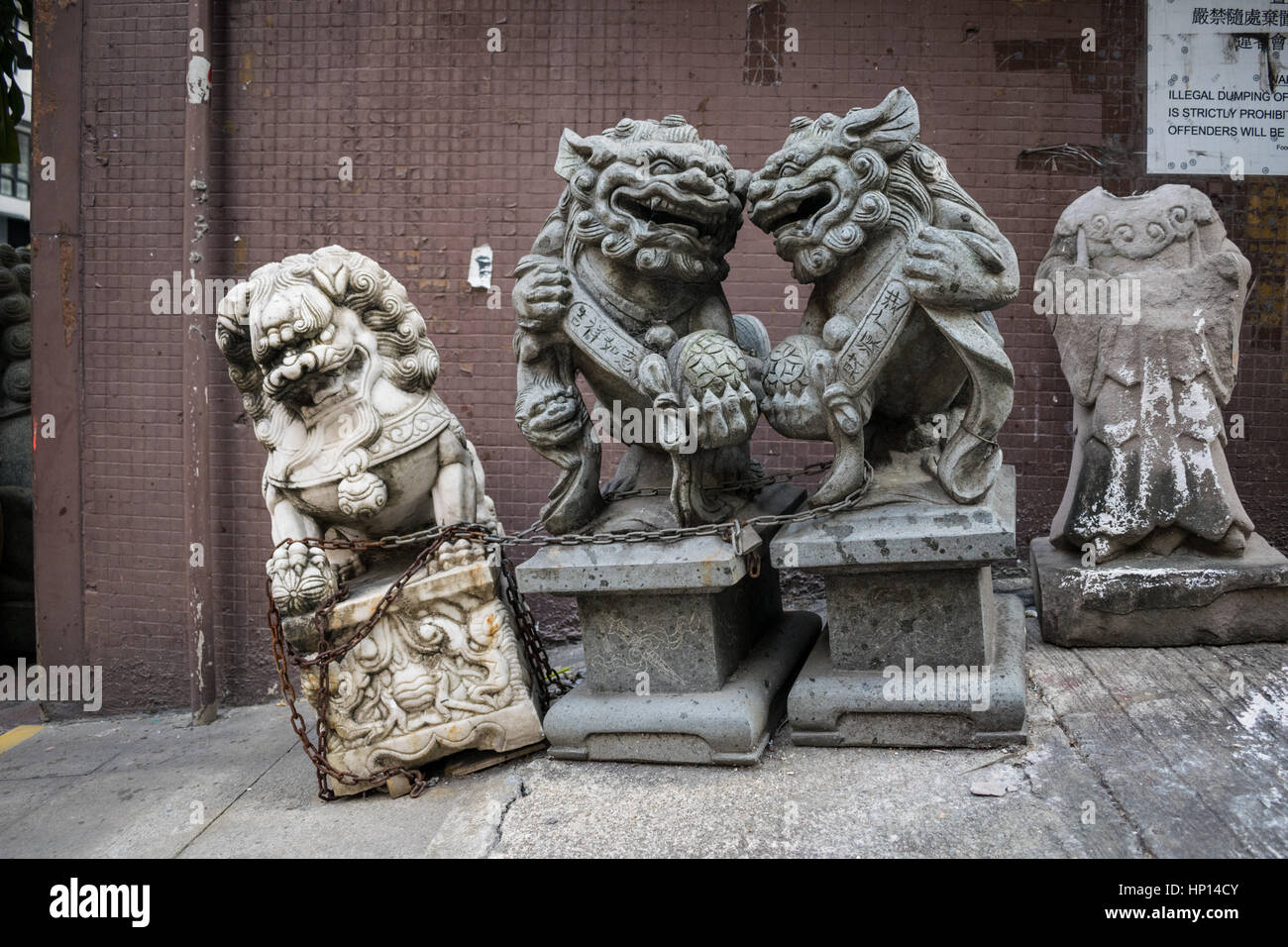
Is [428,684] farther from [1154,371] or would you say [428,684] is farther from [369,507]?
[1154,371]

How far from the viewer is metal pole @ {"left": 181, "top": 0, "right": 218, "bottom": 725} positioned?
16.6 feet

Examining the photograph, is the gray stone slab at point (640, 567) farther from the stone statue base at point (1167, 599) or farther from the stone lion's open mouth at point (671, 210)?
the stone statue base at point (1167, 599)

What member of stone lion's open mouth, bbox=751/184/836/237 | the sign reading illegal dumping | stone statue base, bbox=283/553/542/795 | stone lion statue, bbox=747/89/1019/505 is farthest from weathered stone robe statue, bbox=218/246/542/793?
the sign reading illegal dumping

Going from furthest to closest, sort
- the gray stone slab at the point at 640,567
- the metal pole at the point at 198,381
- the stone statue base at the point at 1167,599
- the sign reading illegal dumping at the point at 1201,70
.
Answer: the metal pole at the point at 198,381
the sign reading illegal dumping at the point at 1201,70
the stone statue base at the point at 1167,599
the gray stone slab at the point at 640,567

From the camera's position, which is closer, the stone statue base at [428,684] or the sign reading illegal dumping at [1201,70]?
the stone statue base at [428,684]

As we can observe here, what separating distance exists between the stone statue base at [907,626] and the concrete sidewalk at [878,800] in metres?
0.08

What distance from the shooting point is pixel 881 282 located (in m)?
2.91

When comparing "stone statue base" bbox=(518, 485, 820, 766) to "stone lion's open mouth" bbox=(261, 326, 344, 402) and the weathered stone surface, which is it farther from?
the weathered stone surface

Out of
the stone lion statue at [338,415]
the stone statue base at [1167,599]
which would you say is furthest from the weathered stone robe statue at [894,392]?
the stone lion statue at [338,415]

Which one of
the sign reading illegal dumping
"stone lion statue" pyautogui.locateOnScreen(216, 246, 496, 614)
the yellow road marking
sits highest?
the sign reading illegal dumping

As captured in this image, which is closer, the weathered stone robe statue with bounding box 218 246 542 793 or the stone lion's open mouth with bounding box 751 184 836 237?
the stone lion's open mouth with bounding box 751 184 836 237

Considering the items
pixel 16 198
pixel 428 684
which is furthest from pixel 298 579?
pixel 16 198

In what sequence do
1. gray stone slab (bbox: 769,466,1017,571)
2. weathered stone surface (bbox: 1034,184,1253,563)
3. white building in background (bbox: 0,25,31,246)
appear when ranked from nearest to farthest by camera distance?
gray stone slab (bbox: 769,466,1017,571) → weathered stone surface (bbox: 1034,184,1253,563) → white building in background (bbox: 0,25,31,246)

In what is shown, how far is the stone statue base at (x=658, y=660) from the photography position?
2871mm
